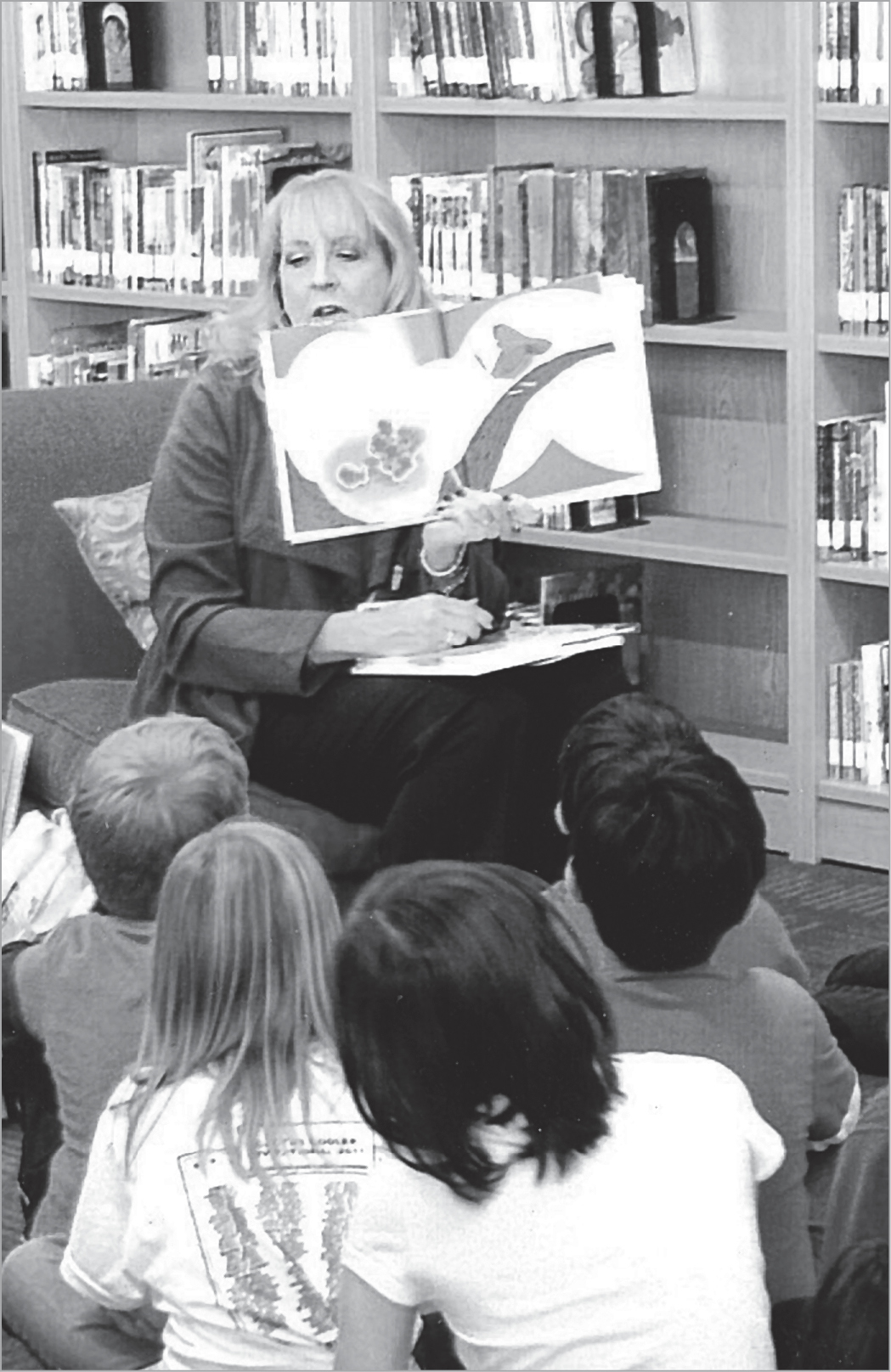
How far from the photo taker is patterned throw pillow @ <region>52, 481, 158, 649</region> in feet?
6.67

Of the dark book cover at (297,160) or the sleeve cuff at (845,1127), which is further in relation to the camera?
the dark book cover at (297,160)

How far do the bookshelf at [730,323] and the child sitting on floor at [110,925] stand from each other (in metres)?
0.25

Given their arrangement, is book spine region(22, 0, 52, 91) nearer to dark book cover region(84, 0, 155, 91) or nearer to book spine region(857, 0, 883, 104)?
dark book cover region(84, 0, 155, 91)

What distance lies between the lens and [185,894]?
1.47 meters

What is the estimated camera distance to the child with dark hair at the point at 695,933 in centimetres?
139

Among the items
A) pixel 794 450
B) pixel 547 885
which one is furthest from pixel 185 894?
pixel 794 450

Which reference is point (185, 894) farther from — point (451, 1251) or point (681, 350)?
point (681, 350)

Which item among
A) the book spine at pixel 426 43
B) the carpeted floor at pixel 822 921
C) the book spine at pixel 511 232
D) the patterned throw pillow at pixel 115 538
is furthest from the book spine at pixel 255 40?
the carpeted floor at pixel 822 921

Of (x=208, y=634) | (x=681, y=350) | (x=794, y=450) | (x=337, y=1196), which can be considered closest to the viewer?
(x=337, y=1196)

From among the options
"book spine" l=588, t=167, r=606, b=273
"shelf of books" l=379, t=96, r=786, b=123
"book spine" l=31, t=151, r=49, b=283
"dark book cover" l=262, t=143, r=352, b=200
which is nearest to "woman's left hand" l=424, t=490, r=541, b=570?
"book spine" l=588, t=167, r=606, b=273

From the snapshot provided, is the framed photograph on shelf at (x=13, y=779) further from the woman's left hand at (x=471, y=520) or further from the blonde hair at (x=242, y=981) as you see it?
the woman's left hand at (x=471, y=520)

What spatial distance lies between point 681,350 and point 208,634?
44 centimetres

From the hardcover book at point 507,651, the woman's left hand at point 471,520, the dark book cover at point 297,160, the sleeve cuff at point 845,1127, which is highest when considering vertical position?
the dark book cover at point 297,160

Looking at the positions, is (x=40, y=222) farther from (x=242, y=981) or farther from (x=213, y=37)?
(x=242, y=981)
